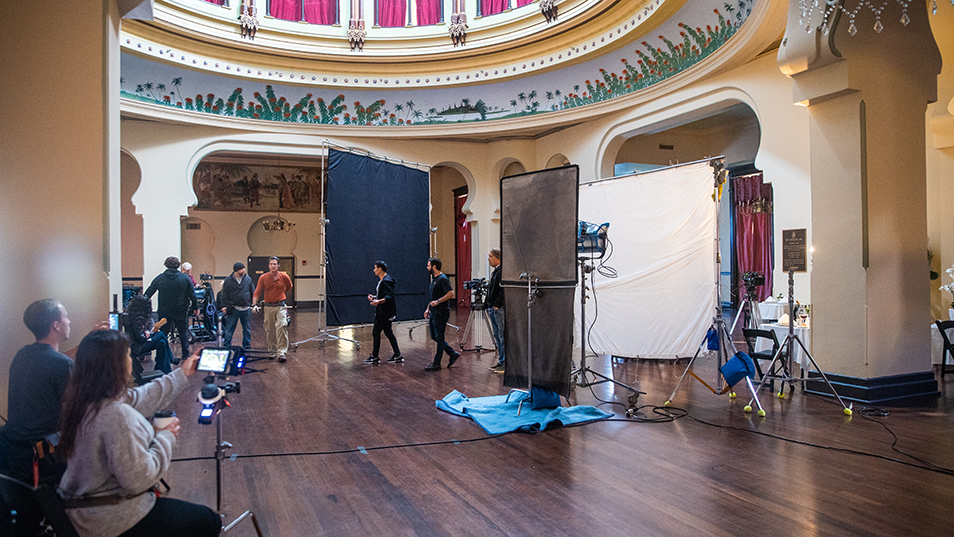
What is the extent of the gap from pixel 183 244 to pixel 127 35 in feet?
26.7

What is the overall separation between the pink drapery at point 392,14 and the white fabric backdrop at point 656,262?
24.5 ft

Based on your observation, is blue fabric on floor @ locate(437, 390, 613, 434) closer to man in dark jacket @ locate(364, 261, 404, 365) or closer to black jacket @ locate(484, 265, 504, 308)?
black jacket @ locate(484, 265, 504, 308)

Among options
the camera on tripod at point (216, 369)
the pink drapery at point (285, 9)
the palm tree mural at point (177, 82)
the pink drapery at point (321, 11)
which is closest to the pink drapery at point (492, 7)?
the pink drapery at point (321, 11)

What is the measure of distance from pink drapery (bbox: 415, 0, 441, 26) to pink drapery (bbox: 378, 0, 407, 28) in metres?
0.36

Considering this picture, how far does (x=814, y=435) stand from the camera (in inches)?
180

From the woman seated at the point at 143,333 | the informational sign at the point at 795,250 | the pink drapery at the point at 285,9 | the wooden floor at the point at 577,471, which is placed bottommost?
the wooden floor at the point at 577,471

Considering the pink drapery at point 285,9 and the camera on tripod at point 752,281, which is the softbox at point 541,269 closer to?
the camera on tripod at point 752,281

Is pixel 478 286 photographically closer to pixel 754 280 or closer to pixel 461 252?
pixel 754 280

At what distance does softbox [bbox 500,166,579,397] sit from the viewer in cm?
504

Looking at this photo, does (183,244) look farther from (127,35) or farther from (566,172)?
(566,172)

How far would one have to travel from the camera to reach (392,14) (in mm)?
13297

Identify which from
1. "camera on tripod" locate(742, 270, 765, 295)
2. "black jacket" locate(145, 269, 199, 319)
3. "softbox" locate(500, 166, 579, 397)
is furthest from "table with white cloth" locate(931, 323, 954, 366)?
"black jacket" locate(145, 269, 199, 319)

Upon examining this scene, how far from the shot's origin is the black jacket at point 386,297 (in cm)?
805

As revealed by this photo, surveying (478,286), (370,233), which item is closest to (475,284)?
(478,286)
